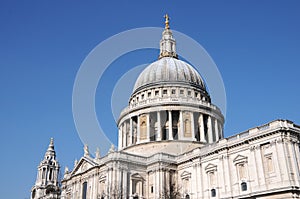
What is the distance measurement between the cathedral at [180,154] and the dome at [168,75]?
20cm

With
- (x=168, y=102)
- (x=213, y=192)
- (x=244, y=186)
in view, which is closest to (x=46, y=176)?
(x=168, y=102)

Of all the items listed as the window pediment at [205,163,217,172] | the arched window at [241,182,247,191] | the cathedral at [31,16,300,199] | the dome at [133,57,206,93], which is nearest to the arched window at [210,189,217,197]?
the cathedral at [31,16,300,199]

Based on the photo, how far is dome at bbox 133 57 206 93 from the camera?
6762 cm

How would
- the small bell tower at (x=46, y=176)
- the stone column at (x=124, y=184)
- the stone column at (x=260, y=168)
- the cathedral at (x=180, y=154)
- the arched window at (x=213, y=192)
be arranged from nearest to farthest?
the cathedral at (x=180, y=154) < the stone column at (x=260, y=168) < the arched window at (x=213, y=192) < the stone column at (x=124, y=184) < the small bell tower at (x=46, y=176)

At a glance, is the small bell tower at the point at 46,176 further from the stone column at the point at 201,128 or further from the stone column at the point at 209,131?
the stone column at the point at 209,131

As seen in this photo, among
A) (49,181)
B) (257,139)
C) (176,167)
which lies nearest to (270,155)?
(257,139)

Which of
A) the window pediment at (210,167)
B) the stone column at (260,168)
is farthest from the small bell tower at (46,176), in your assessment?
the stone column at (260,168)

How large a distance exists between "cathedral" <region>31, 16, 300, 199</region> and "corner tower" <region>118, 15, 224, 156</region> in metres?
0.17

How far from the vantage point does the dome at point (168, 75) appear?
67.6 m

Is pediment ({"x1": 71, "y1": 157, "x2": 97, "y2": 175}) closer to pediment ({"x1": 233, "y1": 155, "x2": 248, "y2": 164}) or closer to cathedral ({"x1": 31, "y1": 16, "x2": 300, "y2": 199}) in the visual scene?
cathedral ({"x1": 31, "y1": 16, "x2": 300, "y2": 199})

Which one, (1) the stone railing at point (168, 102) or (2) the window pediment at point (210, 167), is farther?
(1) the stone railing at point (168, 102)

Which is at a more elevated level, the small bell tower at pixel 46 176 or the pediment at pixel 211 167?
the small bell tower at pixel 46 176

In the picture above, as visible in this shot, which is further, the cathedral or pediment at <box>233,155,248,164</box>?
pediment at <box>233,155,248,164</box>

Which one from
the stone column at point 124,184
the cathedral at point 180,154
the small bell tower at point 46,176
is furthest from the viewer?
the small bell tower at point 46,176
